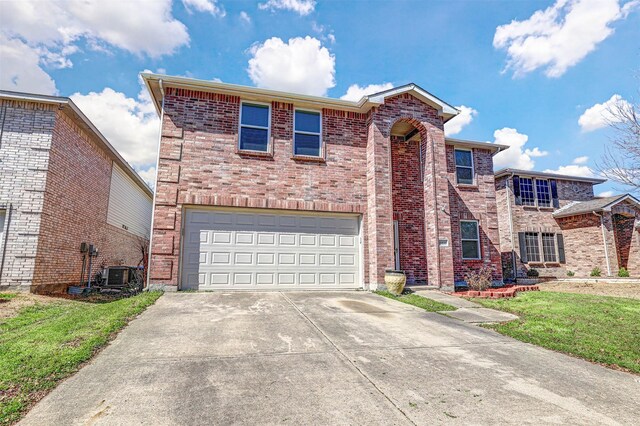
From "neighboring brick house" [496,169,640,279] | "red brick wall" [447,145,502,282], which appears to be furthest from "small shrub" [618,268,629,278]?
"red brick wall" [447,145,502,282]

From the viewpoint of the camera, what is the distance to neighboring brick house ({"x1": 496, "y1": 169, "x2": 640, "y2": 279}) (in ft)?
55.5

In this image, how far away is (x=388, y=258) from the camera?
10164 mm

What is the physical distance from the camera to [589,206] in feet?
56.7

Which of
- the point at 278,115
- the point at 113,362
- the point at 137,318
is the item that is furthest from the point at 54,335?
the point at 278,115

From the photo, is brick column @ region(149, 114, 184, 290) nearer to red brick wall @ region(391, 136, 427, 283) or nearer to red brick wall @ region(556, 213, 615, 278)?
red brick wall @ region(391, 136, 427, 283)

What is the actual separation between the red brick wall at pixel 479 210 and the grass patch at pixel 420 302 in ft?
A: 13.6

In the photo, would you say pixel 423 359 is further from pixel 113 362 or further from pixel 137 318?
pixel 137 318

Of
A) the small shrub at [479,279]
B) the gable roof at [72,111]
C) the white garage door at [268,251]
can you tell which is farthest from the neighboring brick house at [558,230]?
the gable roof at [72,111]

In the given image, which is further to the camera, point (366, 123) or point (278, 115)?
point (366, 123)

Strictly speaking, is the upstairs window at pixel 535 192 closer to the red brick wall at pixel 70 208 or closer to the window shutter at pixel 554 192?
the window shutter at pixel 554 192

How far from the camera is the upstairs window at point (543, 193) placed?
1844 cm

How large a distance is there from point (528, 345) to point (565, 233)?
16832mm

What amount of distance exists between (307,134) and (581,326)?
8.59 metres

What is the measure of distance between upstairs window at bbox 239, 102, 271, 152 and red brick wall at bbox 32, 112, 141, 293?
5.45 m
